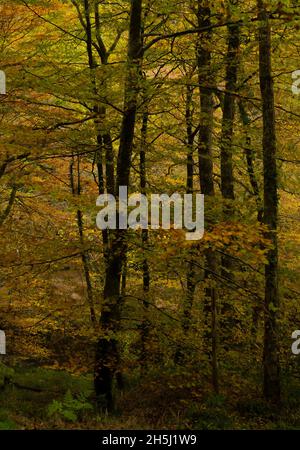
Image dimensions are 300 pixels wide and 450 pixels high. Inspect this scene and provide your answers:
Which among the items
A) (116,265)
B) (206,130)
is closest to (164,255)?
(116,265)

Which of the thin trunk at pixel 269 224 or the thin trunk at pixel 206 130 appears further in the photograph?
the thin trunk at pixel 206 130

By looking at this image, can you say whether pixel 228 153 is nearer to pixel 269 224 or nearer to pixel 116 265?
pixel 269 224

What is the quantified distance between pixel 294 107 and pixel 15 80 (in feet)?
33.5

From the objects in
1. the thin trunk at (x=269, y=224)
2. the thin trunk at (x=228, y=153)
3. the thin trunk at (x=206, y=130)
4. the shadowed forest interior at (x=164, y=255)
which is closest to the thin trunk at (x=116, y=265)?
the shadowed forest interior at (x=164, y=255)

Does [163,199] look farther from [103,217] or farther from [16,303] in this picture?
[16,303]

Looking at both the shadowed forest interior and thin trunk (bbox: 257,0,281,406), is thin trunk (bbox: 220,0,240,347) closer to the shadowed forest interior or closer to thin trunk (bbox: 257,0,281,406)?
the shadowed forest interior

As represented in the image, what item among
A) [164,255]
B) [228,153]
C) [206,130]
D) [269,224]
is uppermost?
[206,130]

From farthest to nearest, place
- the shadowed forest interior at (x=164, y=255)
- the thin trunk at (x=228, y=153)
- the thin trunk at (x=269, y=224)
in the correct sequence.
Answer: the thin trunk at (x=228, y=153)
the thin trunk at (x=269, y=224)
the shadowed forest interior at (x=164, y=255)

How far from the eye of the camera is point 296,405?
9.20 m

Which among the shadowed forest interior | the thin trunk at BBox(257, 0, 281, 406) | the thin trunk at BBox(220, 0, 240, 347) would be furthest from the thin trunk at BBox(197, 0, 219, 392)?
the thin trunk at BBox(257, 0, 281, 406)

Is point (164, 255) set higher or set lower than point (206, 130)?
lower

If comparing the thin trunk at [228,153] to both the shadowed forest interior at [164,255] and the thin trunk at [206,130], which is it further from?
the thin trunk at [206,130]

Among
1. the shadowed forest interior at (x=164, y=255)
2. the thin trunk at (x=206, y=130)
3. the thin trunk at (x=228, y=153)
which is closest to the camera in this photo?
the shadowed forest interior at (x=164, y=255)
